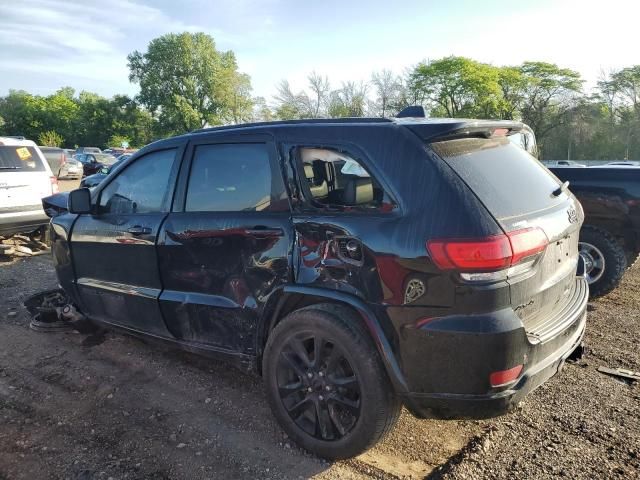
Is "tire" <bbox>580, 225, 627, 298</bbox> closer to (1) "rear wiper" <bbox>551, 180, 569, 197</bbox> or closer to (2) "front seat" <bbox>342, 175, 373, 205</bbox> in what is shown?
(1) "rear wiper" <bbox>551, 180, 569, 197</bbox>

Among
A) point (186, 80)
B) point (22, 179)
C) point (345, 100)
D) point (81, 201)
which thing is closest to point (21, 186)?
point (22, 179)

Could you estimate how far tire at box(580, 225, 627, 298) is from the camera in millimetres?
4902

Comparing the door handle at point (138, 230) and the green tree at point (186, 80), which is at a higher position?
the green tree at point (186, 80)

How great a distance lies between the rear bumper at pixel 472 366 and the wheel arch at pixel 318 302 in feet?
0.24

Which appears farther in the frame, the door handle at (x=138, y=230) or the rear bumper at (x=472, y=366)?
the door handle at (x=138, y=230)

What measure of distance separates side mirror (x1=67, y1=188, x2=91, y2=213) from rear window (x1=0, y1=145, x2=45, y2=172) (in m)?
4.64

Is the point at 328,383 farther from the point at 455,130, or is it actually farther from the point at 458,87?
the point at 458,87

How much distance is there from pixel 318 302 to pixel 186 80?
77314 mm

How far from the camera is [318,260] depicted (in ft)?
8.38

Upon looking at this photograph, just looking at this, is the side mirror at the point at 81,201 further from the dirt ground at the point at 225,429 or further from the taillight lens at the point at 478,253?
the taillight lens at the point at 478,253

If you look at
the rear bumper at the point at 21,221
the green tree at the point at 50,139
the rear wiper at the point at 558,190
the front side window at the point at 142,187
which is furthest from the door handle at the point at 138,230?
the green tree at the point at 50,139

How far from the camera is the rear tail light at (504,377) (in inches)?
86.8

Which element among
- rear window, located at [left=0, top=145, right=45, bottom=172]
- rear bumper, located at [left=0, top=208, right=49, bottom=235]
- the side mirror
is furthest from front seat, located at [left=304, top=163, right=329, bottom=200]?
rear window, located at [left=0, top=145, right=45, bottom=172]

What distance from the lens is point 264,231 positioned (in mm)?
2783
